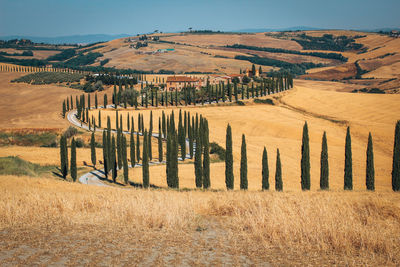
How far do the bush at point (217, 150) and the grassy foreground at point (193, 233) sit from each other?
51200mm

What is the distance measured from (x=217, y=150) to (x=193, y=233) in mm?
56231

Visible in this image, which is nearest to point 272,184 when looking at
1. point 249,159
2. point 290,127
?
point 249,159

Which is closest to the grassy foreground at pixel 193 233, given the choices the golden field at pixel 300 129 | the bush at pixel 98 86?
the golden field at pixel 300 129

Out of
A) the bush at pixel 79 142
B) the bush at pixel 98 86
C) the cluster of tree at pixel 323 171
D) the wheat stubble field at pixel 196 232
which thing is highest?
the bush at pixel 98 86

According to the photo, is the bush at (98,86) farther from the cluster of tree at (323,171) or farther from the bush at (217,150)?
the cluster of tree at (323,171)

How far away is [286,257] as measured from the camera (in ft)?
30.5

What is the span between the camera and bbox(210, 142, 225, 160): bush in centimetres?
6561

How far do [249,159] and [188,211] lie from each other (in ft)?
155

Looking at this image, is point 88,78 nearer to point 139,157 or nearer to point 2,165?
point 139,157

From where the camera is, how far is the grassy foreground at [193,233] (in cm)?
930

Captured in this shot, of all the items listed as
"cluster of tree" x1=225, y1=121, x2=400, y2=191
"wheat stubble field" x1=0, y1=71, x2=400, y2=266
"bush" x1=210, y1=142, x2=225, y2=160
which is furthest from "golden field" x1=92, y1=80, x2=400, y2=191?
"wheat stubble field" x1=0, y1=71, x2=400, y2=266

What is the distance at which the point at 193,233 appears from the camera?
11.2 m

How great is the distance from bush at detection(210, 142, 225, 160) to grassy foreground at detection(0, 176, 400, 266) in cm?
5120

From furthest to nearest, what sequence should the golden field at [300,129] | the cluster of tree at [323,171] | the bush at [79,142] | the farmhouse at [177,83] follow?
the farmhouse at [177,83] → the bush at [79,142] → the golden field at [300,129] → the cluster of tree at [323,171]
